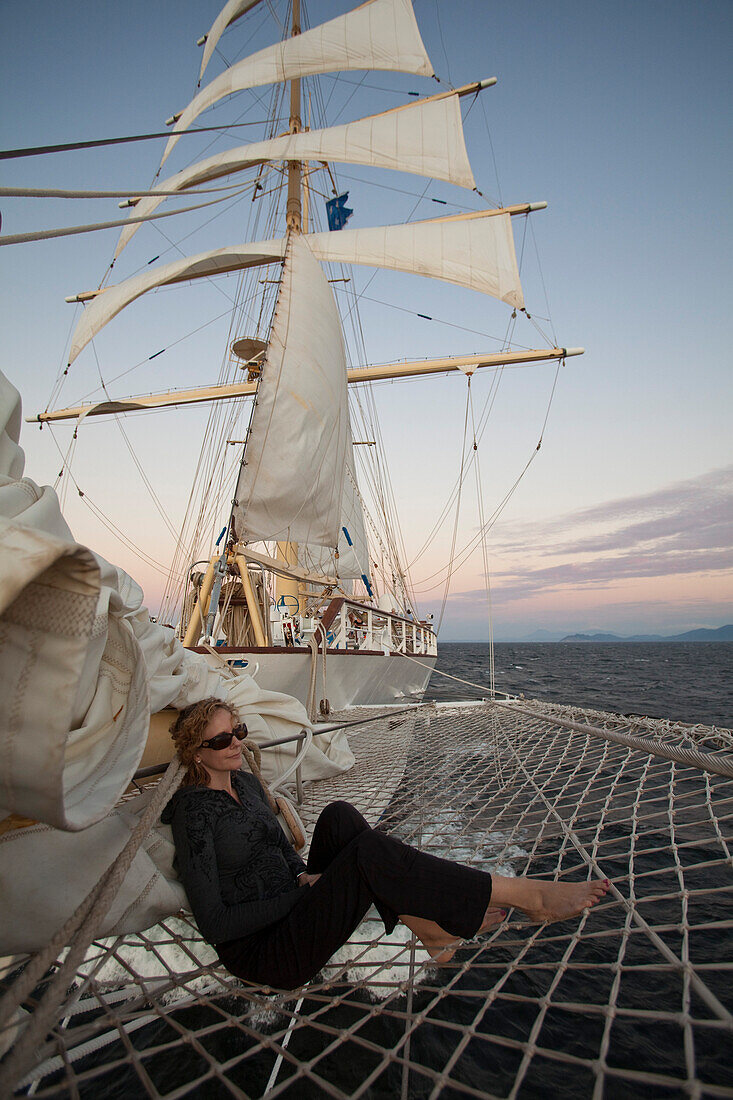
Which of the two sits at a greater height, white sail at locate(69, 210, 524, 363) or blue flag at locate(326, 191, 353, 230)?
blue flag at locate(326, 191, 353, 230)

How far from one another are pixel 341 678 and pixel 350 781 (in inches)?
228

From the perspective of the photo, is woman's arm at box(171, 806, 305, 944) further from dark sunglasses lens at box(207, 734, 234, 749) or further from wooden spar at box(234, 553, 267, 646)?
wooden spar at box(234, 553, 267, 646)

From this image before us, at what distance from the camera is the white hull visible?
24.4ft

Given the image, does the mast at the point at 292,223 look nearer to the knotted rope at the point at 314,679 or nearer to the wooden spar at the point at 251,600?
the wooden spar at the point at 251,600

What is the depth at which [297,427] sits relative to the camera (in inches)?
399

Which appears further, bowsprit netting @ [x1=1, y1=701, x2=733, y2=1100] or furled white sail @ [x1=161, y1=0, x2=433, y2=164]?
furled white sail @ [x1=161, y1=0, x2=433, y2=164]

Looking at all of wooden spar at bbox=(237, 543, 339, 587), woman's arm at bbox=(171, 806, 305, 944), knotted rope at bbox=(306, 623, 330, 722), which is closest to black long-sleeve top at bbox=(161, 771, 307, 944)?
woman's arm at bbox=(171, 806, 305, 944)

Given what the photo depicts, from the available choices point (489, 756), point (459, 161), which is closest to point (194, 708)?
point (489, 756)

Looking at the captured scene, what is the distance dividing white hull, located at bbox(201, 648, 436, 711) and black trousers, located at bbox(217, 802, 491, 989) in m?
3.56

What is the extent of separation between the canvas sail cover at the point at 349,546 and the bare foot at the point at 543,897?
43.5ft

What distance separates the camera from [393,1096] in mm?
2184

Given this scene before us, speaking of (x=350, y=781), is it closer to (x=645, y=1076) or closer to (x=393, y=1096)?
(x=393, y=1096)

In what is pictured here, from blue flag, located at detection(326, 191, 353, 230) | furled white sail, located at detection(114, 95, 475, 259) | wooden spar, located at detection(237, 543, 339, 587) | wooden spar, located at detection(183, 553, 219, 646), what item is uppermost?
blue flag, located at detection(326, 191, 353, 230)

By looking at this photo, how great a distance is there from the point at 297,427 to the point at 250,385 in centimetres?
824
